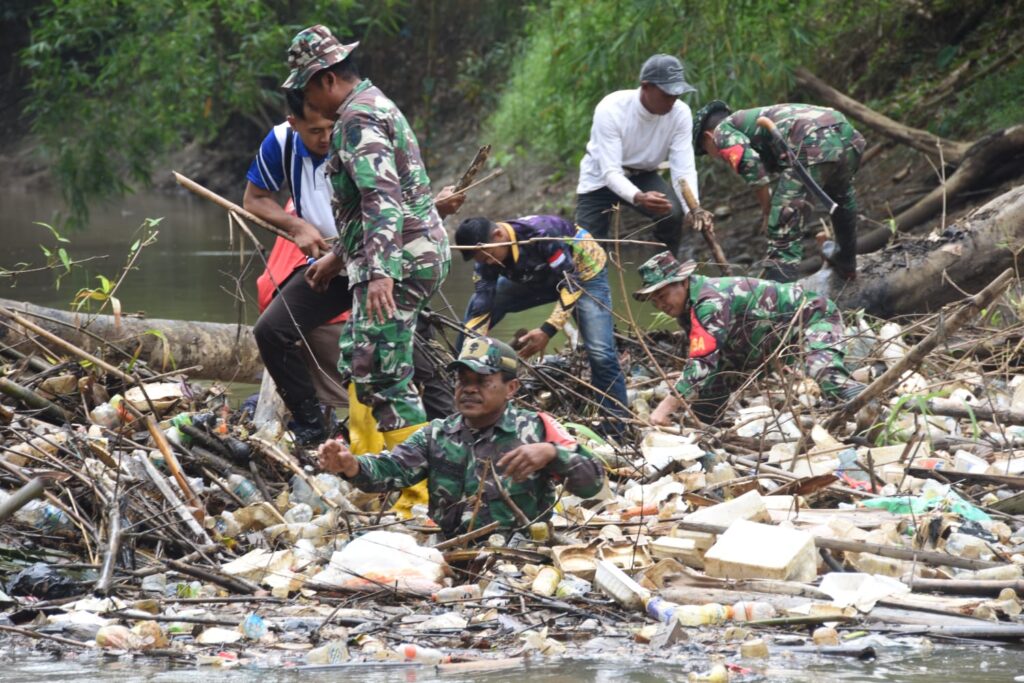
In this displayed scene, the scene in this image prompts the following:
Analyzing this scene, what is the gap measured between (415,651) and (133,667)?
76cm

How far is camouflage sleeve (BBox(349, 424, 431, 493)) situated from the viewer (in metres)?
4.51

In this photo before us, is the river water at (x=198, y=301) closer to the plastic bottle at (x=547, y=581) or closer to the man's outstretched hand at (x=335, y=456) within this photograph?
the plastic bottle at (x=547, y=581)

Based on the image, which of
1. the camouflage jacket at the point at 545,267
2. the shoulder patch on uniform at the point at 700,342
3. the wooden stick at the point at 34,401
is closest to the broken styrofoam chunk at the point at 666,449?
the shoulder patch on uniform at the point at 700,342

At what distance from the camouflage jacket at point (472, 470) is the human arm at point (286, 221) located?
1.16 m

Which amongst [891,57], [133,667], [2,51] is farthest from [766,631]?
[2,51]

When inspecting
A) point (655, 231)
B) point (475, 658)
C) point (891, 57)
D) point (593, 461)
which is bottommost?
point (475, 658)

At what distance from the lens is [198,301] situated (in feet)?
44.6

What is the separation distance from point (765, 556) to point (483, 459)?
0.99 meters

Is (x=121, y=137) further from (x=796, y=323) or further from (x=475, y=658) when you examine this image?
(x=475, y=658)

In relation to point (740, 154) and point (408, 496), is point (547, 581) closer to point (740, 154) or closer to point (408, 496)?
point (408, 496)

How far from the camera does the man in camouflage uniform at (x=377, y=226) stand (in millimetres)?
4902

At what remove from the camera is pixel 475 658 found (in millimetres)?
3795

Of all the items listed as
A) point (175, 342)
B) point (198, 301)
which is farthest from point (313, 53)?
point (198, 301)

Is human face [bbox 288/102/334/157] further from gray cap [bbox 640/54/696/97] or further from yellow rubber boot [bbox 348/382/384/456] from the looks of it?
gray cap [bbox 640/54/696/97]
